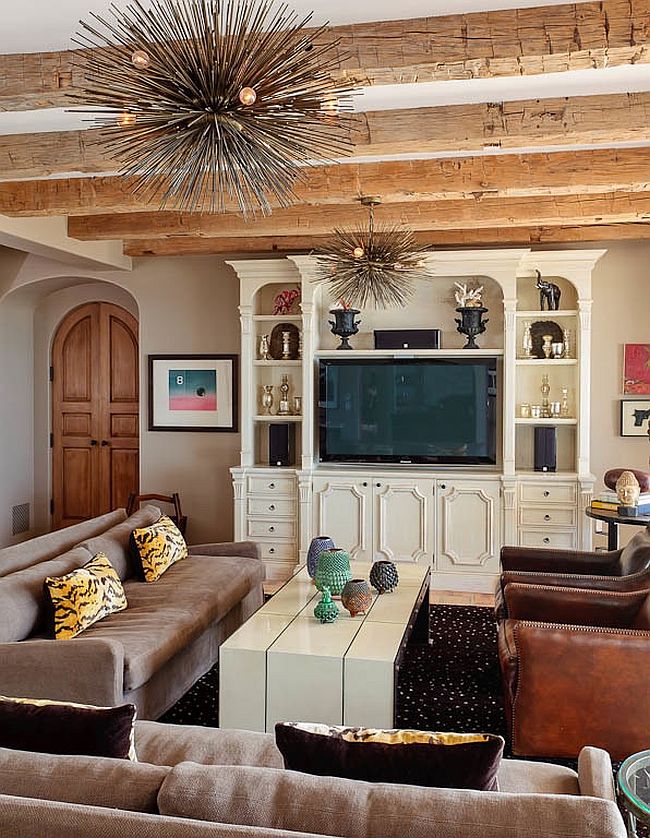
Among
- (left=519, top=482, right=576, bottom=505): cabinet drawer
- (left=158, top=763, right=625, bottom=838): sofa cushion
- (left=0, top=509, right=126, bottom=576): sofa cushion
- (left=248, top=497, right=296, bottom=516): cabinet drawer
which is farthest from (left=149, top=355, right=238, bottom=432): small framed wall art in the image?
(left=158, top=763, right=625, bottom=838): sofa cushion

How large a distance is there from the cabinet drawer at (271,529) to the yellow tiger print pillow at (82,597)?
94.5 inches

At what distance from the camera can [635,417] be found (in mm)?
6016

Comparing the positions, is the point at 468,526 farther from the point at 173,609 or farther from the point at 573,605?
the point at 173,609

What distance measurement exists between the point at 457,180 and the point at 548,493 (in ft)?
8.22

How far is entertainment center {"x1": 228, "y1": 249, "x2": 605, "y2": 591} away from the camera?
226 inches

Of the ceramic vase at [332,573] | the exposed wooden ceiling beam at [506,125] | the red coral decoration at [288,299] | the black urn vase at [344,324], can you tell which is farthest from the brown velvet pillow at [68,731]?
the red coral decoration at [288,299]

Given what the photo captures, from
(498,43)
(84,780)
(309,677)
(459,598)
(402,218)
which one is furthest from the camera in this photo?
(459,598)

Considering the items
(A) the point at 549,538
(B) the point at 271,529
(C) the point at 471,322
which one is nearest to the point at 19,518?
(B) the point at 271,529

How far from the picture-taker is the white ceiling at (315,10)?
7.92ft

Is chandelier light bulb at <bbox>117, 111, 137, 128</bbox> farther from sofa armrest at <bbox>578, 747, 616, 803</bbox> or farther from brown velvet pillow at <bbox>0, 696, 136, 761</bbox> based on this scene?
sofa armrest at <bbox>578, 747, 616, 803</bbox>

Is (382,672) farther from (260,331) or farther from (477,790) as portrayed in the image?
(260,331)

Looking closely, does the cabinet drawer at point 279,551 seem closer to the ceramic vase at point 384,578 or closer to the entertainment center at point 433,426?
the entertainment center at point 433,426

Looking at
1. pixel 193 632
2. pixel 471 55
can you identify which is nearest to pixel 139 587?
pixel 193 632

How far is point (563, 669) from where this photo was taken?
10.0 ft
